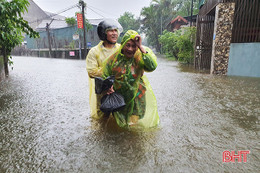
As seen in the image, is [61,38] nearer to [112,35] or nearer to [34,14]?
[34,14]

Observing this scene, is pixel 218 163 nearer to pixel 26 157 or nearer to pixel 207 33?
pixel 26 157

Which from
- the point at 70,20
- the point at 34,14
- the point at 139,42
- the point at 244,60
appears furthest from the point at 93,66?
the point at 34,14

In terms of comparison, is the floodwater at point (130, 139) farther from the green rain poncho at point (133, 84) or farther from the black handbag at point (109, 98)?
the black handbag at point (109, 98)

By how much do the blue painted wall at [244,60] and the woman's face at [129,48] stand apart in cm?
742

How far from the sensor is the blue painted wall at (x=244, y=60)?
7.96 meters

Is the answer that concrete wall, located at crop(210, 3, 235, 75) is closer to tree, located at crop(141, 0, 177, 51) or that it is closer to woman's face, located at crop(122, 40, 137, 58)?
woman's face, located at crop(122, 40, 137, 58)

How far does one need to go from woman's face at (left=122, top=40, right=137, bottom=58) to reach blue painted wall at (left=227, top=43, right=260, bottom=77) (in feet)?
24.3

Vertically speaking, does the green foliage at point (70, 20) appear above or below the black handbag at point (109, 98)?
above

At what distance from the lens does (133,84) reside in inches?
111

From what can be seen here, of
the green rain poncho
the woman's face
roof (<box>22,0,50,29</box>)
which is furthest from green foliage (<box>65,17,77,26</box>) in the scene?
the woman's face

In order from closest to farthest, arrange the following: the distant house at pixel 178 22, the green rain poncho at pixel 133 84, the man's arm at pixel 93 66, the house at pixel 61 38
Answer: the green rain poncho at pixel 133 84 < the man's arm at pixel 93 66 < the house at pixel 61 38 < the distant house at pixel 178 22

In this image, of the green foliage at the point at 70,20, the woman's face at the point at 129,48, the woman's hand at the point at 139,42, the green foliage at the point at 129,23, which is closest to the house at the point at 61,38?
the green foliage at the point at 70,20

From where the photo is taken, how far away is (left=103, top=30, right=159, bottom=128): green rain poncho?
8.58 feet

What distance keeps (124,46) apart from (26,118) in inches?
99.8
